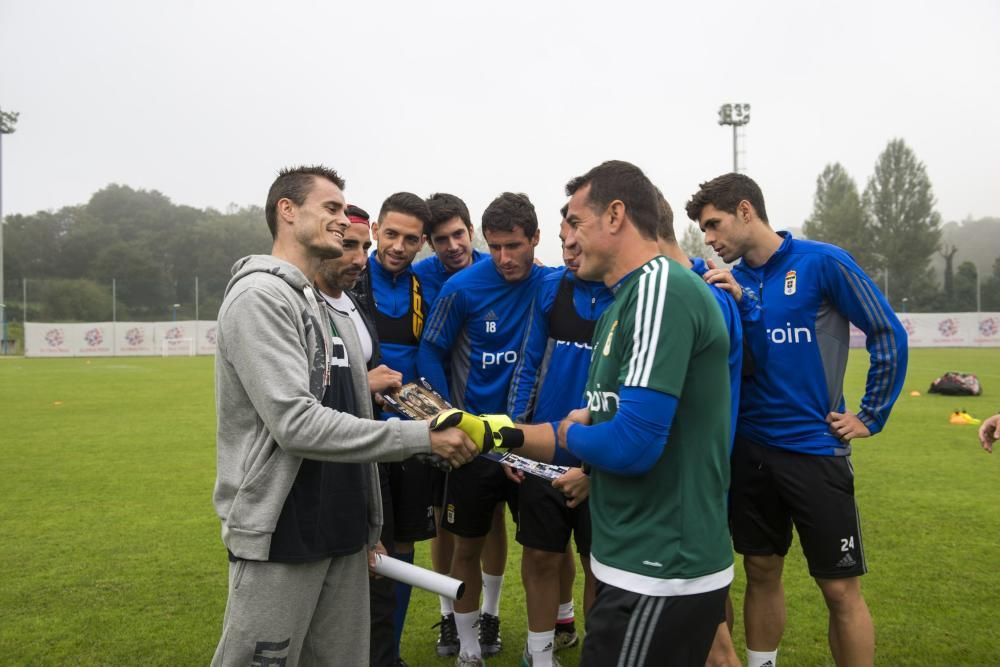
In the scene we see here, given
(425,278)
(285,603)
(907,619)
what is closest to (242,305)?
(285,603)

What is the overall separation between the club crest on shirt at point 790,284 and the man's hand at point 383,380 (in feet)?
6.64

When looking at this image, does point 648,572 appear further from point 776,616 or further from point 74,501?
point 74,501

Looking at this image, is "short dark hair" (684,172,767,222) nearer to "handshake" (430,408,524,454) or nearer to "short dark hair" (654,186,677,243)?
"short dark hair" (654,186,677,243)

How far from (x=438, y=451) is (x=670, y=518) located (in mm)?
824

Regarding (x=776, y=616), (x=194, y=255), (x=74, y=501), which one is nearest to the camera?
(x=776, y=616)

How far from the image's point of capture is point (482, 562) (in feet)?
16.6

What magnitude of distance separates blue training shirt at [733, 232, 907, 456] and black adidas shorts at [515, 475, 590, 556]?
0.99 metres

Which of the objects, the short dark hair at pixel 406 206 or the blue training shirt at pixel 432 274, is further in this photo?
the blue training shirt at pixel 432 274

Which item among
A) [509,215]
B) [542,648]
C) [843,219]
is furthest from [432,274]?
[843,219]

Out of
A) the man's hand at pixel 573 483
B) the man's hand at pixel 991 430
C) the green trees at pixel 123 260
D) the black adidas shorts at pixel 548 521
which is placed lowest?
the black adidas shorts at pixel 548 521

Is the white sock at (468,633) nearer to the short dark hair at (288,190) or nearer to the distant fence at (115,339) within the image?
the short dark hair at (288,190)

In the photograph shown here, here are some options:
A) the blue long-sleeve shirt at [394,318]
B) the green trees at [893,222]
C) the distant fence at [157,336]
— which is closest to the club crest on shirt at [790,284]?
the blue long-sleeve shirt at [394,318]

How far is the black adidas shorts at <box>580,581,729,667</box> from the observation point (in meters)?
2.33

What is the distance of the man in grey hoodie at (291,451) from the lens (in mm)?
2525
